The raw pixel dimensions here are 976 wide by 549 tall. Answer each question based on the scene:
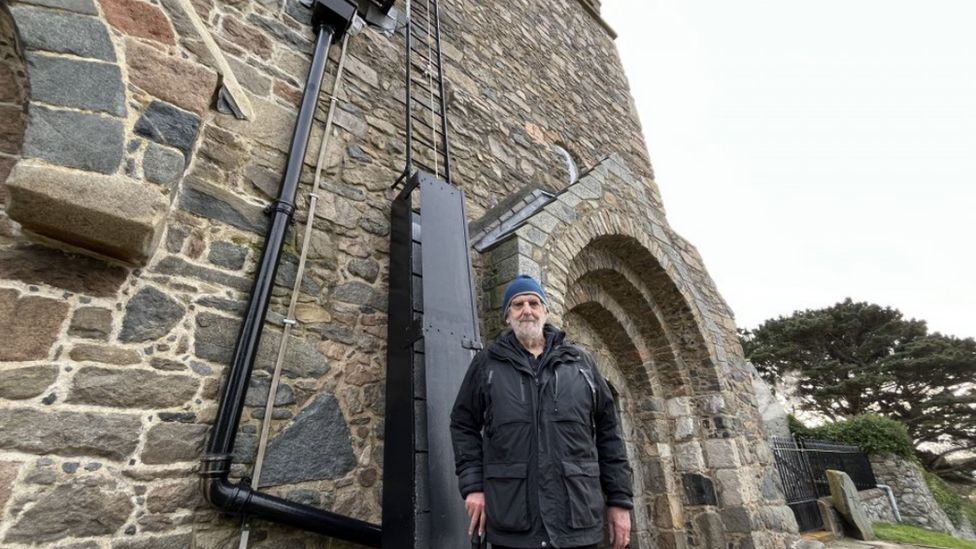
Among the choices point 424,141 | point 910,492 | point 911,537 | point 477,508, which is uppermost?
point 424,141

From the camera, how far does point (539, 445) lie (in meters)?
1.82

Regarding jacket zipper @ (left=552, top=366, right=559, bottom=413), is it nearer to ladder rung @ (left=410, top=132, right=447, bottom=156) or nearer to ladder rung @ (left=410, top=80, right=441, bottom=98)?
ladder rung @ (left=410, top=132, right=447, bottom=156)

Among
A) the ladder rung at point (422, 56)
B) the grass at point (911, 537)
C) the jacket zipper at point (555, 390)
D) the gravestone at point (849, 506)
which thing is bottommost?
the grass at point (911, 537)

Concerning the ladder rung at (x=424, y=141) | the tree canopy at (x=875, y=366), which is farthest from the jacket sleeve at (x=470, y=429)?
the tree canopy at (x=875, y=366)

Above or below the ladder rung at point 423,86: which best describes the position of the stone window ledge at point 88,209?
below

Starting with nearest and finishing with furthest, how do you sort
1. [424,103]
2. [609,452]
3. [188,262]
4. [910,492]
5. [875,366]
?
[609,452], [188,262], [424,103], [910,492], [875,366]

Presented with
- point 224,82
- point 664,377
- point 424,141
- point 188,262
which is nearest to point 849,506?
point 664,377

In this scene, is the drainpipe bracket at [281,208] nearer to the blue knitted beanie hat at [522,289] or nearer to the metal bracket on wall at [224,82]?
the metal bracket on wall at [224,82]

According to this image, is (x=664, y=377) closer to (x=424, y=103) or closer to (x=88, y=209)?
(x=424, y=103)

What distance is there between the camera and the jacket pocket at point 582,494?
171 cm

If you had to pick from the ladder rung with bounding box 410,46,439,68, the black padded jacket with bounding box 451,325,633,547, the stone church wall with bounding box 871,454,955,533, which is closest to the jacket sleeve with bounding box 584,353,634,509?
the black padded jacket with bounding box 451,325,633,547

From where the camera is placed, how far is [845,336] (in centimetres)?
2356

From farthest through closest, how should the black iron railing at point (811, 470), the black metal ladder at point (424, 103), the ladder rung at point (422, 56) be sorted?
the black iron railing at point (811, 470), the ladder rung at point (422, 56), the black metal ladder at point (424, 103)

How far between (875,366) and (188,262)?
28.5 m
